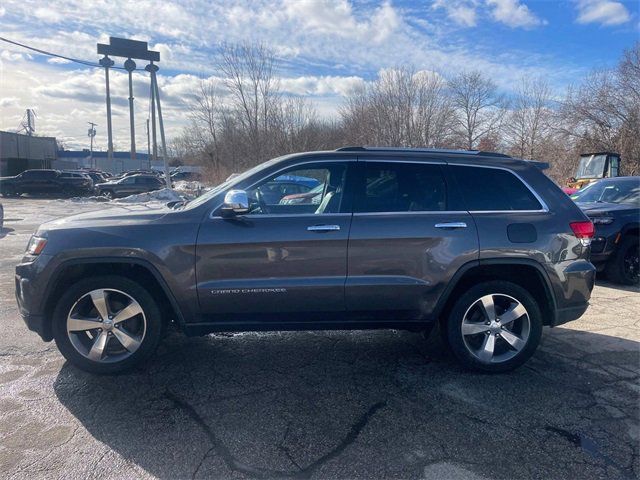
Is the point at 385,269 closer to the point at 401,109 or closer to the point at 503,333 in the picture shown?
the point at 503,333

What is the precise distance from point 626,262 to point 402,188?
198 inches

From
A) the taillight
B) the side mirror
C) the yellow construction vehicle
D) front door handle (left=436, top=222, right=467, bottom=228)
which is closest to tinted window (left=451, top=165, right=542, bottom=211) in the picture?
front door handle (left=436, top=222, right=467, bottom=228)

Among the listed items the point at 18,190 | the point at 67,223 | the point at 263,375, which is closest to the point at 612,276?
the point at 263,375

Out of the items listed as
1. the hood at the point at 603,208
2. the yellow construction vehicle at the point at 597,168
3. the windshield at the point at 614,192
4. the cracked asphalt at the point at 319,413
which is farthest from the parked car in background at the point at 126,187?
the hood at the point at 603,208

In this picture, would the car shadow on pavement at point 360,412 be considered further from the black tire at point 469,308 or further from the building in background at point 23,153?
the building in background at point 23,153

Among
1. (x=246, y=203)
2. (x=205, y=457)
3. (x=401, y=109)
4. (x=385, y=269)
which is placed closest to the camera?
(x=205, y=457)

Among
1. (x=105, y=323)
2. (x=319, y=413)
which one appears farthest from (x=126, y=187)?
(x=319, y=413)

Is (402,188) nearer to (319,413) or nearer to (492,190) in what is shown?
(492,190)

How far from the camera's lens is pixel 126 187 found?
29578 millimetres

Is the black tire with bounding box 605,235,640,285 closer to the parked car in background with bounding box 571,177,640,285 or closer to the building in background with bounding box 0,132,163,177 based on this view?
the parked car in background with bounding box 571,177,640,285

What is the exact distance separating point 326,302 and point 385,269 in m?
0.55

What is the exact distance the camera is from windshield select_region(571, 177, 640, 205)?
23.7 feet

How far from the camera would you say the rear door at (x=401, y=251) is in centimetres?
359

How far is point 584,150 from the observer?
27969mm
